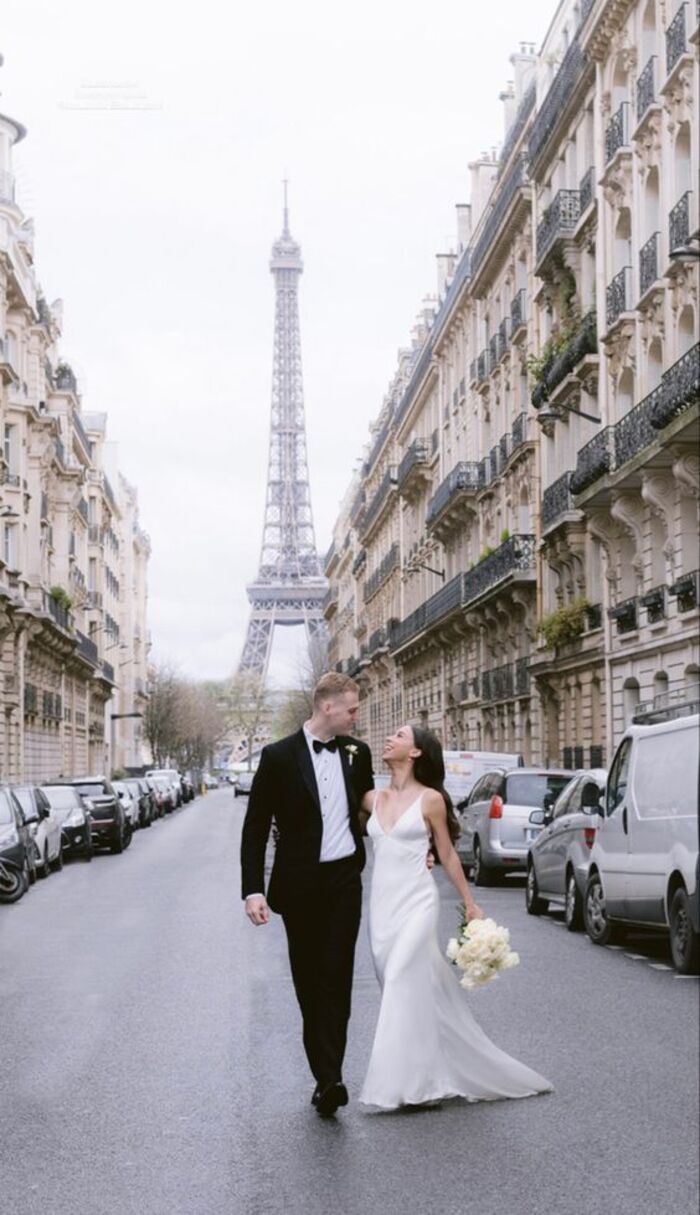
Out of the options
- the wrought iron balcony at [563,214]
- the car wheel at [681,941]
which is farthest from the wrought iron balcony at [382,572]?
the car wheel at [681,941]

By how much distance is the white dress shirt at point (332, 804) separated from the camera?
7.92m

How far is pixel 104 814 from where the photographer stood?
1478 inches

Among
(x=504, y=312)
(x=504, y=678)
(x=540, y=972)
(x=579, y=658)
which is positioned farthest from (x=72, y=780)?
(x=540, y=972)

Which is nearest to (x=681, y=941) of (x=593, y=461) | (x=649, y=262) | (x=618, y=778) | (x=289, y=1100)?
(x=618, y=778)

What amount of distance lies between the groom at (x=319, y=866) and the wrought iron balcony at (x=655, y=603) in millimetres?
23540

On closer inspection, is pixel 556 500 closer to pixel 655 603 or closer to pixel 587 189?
pixel 587 189

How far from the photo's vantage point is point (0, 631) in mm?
52375

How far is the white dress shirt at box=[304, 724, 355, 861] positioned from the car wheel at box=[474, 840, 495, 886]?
17.1m

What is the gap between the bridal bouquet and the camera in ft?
25.2

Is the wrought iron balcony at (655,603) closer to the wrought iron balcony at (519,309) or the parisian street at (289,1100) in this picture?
the parisian street at (289,1100)

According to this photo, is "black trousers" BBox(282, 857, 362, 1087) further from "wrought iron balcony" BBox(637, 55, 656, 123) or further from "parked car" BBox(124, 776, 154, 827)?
"parked car" BBox(124, 776, 154, 827)

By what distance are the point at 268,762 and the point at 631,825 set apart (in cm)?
653

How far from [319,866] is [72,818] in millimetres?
27741

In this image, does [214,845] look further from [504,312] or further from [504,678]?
[504,312]
